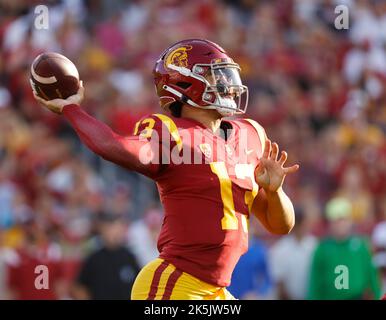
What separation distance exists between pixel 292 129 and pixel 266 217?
609 centimetres

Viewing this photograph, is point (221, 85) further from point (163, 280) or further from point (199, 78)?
point (163, 280)

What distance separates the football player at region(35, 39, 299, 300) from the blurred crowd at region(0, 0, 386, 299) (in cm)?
366

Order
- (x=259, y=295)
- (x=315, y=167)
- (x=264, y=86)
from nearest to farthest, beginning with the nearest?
1. (x=259, y=295)
2. (x=315, y=167)
3. (x=264, y=86)

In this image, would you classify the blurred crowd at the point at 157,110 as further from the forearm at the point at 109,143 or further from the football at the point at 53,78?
the forearm at the point at 109,143

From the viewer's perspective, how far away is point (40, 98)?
4.96m

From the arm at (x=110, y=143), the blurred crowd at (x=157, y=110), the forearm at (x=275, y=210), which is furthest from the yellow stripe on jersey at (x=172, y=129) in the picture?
the blurred crowd at (x=157, y=110)

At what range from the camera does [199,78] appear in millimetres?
5133

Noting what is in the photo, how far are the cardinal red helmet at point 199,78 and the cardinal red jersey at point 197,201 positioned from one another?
0.58ft

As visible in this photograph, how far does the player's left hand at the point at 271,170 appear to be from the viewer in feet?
16.7

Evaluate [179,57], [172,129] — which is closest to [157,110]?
[179,57]

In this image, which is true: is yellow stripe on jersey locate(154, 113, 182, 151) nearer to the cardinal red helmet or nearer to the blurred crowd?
the cardinal red helmet

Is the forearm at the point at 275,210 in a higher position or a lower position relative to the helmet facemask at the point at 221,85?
lower

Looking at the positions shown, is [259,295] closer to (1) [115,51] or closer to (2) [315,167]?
(2) [315,167]

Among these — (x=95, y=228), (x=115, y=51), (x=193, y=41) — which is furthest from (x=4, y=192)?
(x=193, y=41)
